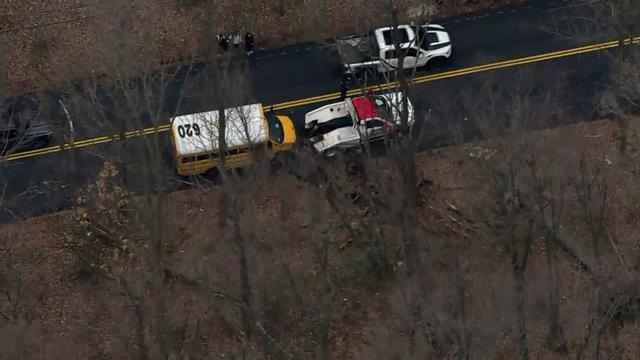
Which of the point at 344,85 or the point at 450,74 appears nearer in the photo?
the point at 344,85

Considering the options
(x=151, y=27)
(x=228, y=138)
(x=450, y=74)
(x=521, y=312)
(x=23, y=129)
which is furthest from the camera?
(x=151, y=27)

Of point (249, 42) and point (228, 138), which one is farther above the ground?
point (249, 42)

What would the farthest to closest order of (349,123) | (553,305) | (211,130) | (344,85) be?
(344,85) < (349,123) < (211,130) < (553,305)

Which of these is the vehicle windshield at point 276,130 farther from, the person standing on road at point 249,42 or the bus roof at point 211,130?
the person standing on road at point 249,42

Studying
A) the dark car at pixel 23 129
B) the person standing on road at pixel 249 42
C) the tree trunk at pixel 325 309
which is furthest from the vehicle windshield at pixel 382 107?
the dark car at pixel 23 129

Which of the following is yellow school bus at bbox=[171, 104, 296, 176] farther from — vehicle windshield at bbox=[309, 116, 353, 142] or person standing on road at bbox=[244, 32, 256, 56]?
person standing on road at bbox=[244, 32, 256, 56]

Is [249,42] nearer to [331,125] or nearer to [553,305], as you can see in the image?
[331,125]

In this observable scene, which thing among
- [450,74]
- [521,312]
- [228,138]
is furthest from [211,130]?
[521,312]
